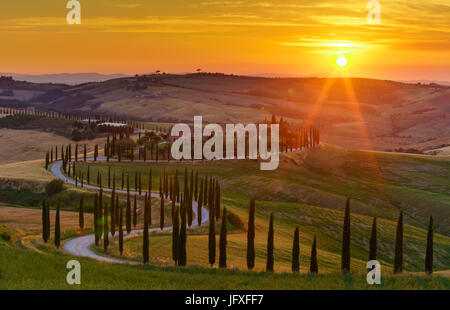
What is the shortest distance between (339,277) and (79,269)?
21047 millimetres

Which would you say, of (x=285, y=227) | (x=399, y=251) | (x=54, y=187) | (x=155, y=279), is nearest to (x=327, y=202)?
(x=285, y=227)

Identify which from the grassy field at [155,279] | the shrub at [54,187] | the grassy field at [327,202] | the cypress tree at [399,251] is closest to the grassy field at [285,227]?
the grassy field at [155,279]

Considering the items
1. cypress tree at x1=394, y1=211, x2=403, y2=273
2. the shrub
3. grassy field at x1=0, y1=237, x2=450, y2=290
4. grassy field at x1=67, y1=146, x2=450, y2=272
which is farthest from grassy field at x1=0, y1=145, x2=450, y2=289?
cypress tree at x1=394, y1=211, x2=403, y2=273

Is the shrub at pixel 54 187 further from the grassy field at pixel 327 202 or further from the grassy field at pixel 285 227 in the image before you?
the grassy field at pixel 327 202

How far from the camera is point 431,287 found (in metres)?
48.3

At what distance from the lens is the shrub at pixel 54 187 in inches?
4766

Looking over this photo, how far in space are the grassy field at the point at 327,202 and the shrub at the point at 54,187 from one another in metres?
16.2

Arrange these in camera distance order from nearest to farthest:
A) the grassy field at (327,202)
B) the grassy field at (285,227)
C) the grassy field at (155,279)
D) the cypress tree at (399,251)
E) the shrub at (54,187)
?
1. the grassy field at (155,279)
2. the grassy field at (285,227)
3. the cypress tree at (399,251)
4. the grassy field at (327,202)
5. the shrub at (54,187)

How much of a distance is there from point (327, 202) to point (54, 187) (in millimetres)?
57813

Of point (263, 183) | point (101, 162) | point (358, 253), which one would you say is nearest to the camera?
point (358, 253)

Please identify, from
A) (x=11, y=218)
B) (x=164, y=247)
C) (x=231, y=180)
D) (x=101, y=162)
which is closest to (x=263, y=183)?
(x=231, y=180)

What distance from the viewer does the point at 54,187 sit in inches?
4764

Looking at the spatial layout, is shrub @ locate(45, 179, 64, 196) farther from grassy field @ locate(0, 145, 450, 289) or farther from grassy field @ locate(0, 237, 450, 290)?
grassy field @ locate(0, 237, 450, 290)
